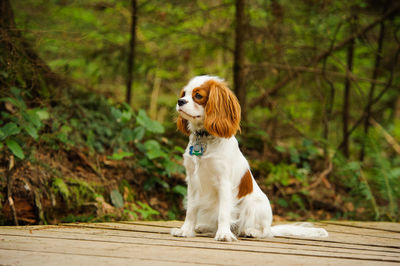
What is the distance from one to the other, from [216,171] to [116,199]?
208 centimetres

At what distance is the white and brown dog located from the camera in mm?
2977

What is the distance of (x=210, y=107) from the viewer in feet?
9.78

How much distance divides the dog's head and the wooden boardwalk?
0.88m

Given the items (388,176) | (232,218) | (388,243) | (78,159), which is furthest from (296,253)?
(388,176)

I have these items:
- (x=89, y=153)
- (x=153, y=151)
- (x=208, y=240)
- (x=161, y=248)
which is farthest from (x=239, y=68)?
(x=161, y=248)

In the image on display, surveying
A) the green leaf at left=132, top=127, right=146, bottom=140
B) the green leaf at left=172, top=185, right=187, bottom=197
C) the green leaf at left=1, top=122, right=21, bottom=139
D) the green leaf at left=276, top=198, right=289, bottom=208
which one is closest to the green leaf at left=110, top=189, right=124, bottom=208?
the green leaf at left=172, top=185, right=187, bottom=197

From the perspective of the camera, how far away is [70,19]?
6836 millimetres

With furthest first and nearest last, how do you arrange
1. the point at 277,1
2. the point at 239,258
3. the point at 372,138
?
the point at 372,138 < the point at 277,1 < the point at 239,258

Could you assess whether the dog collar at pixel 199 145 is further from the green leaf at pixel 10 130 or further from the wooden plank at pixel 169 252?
the green leaf at pixel 10 130

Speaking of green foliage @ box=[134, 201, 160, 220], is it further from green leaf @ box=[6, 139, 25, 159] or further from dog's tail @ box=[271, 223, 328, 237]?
dog's tail @ box=[271, 223, 328, 237]

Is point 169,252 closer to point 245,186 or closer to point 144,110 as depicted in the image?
point 245,186

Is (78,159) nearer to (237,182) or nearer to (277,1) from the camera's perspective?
(237,182)

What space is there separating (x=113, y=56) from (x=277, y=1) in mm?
2864

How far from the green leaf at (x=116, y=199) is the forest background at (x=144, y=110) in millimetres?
14
